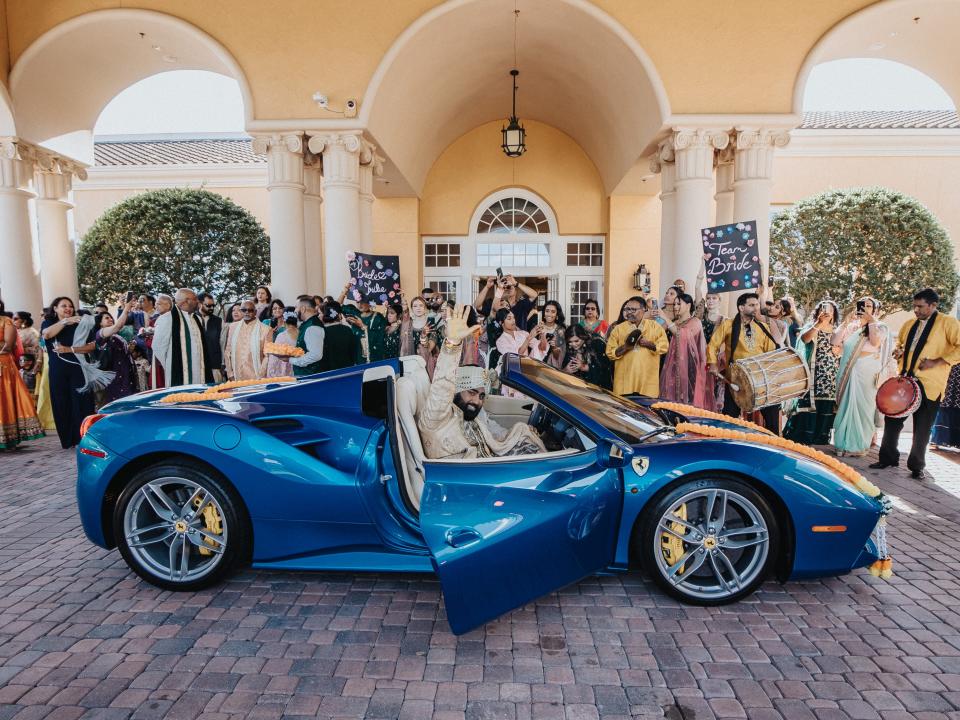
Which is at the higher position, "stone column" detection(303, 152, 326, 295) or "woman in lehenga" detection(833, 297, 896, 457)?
"stone column" detection(303, 152, 326, 295)

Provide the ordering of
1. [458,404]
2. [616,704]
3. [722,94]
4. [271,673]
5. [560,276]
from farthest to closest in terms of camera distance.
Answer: [560,276], [722,94], [458,404], [271,673], [616,704]

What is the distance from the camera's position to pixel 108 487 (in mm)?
3398

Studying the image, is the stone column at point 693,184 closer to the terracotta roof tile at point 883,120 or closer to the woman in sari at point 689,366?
the woman in sari at point 689,366

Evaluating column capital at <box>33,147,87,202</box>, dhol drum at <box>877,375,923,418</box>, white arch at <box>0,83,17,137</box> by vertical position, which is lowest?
dhol drum at <box>877,375,923,418</box>

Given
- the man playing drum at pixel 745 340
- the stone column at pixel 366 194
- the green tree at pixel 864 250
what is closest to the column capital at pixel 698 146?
the man playing drum at pixel 745 340

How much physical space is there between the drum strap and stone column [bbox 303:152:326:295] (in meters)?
8.56

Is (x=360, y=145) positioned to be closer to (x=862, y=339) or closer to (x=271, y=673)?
(x=862, y=339)

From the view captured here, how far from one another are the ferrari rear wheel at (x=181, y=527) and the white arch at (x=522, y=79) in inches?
285

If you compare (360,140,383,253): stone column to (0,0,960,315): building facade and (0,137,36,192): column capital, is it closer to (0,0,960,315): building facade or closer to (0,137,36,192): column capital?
(0,0,960,315): building facade

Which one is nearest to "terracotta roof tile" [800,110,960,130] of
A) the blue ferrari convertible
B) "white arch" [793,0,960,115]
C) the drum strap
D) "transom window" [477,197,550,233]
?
"white arch" [793,0,960,115]

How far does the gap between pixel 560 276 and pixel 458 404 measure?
13.1 meters

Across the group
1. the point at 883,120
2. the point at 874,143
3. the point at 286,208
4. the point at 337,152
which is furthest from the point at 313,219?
the point at 883,120

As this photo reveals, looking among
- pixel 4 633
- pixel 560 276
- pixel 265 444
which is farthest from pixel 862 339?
pixel 560 276

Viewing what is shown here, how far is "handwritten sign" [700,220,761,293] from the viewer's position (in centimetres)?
741
